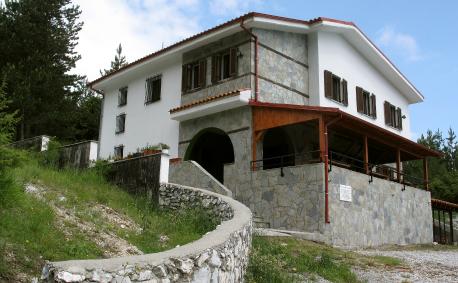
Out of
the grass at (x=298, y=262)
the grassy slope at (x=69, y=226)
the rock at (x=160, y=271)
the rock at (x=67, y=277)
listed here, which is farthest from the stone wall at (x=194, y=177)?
the rock at (x=67, y=277)

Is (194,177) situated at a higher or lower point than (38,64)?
lower

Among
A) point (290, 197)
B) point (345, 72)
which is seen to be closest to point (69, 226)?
point (290, 197)

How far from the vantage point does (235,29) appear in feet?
65.1

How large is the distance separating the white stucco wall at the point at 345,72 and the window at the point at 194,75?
421 cm

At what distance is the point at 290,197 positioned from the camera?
1652 cm

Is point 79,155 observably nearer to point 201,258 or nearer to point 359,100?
point 359,100

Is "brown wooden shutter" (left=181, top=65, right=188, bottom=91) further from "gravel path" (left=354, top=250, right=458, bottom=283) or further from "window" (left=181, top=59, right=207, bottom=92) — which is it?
"gravel path" (left=354, top=250, right=458, bottom=283)

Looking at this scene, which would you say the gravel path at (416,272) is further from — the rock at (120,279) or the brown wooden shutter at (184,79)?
the brown wooden shutter at (184,79)

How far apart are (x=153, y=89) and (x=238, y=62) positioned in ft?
17.7

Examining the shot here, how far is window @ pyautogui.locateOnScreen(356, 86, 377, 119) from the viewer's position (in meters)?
23.7

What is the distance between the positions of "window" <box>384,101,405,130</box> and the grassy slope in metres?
15.0

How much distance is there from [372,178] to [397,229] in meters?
2.53

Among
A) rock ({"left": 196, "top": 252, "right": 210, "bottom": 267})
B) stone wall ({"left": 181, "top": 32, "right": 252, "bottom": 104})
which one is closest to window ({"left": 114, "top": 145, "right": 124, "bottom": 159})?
stone wall ({"left": 181, "top": 32, "right": 252, "bottom": 104})

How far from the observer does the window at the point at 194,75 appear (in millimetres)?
21172
